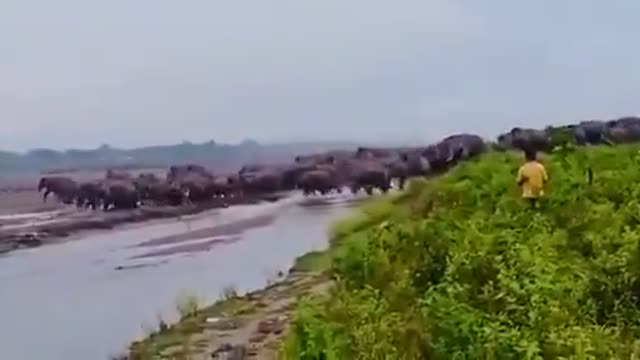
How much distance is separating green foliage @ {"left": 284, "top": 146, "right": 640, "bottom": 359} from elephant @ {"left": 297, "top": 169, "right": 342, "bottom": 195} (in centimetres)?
3244

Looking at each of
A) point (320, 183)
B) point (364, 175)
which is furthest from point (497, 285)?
point (320, 183)

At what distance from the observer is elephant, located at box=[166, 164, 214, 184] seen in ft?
158

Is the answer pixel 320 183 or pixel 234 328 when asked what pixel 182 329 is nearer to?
pixel 234 328

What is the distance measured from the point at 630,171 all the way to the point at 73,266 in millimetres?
15524

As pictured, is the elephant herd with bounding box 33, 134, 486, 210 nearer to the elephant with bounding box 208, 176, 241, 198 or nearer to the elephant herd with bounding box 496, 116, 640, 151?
the elephant with bounding box 208, 176, 241, 198

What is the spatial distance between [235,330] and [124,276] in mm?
8690

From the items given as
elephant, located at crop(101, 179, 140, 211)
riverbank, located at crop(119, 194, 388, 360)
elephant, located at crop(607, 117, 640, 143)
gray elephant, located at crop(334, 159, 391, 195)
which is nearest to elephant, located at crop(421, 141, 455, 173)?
gray elephant, located at crop(334, 159, 391, 195)

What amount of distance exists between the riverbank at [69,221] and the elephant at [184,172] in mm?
5496

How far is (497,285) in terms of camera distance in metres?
8.05

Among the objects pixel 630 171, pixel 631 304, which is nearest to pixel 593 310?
pixel 631 304

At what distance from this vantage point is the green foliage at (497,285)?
7.03 metres

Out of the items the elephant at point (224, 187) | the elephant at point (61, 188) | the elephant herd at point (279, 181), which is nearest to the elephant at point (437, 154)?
the elephant herd at point (279, 181)

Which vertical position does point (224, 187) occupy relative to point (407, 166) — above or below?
below

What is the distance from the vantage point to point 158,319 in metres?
17.5
